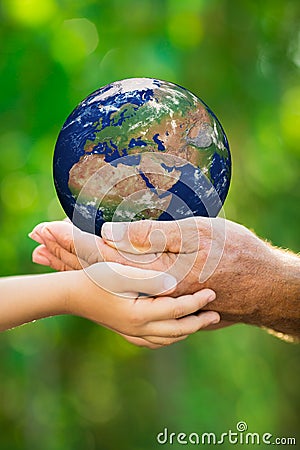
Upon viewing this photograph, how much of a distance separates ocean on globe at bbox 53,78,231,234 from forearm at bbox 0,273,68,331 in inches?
5.5

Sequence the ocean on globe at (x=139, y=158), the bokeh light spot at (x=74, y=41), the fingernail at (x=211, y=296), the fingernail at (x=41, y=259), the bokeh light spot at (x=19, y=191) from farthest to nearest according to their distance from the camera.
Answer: the bokeh light spot at (x=19, y=191) < the bokeh light spot at (x=74, y=41) < the fingernail at (x=41, y=259) < the fingernail at (x=211, y=296) < the ocean on globe at (x=139, y=158)

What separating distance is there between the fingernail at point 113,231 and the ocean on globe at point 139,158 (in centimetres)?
1

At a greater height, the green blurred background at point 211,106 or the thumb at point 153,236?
the green blurred background at point 211,106

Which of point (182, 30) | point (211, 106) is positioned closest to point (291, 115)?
point (211, 106)

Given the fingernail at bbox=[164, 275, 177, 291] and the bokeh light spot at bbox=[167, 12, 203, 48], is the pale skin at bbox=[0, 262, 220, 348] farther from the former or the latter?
the bokeh light spot at bbox=[167, 12, 203, 48]

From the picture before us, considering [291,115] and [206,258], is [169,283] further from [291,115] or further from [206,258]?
[291,115]

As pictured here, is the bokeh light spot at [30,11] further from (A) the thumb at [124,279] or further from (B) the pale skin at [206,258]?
(A) the thumb at [124,279]

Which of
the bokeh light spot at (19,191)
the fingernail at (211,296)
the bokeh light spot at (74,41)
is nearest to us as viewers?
the fingernail at (211,296)

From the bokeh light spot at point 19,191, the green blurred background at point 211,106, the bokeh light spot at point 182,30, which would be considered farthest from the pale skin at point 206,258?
the bokeh light spot at point 19,191

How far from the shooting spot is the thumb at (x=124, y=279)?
1.69m

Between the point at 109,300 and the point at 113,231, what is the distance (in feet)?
0.47

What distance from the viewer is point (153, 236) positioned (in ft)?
5.69

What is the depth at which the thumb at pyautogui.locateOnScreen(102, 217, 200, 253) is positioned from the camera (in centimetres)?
171

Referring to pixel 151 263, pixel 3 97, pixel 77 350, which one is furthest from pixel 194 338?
pixel 151 263
